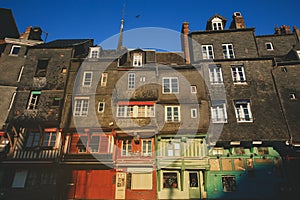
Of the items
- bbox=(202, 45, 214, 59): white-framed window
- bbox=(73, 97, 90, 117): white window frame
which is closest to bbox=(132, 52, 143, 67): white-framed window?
bbox=(73, 97, 90, 117): white window frame

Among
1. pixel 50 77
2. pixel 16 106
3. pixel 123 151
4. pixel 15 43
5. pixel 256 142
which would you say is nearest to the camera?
pixel 256 142

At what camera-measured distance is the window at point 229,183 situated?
16953 mm

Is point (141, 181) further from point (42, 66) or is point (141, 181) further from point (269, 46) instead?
point (269, 46)

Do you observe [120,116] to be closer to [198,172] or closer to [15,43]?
[198,172]

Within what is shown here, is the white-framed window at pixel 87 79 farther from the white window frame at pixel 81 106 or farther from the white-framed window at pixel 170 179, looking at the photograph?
the white-framed window at pixel 170 179

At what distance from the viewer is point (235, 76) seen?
2055 centimetres

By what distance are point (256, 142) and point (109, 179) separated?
13300 mm

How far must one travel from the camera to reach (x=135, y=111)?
67.2 feet

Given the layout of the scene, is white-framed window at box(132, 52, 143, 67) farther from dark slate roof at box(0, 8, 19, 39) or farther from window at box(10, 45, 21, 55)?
dark slate roof at box(0, 8, 19, 39)

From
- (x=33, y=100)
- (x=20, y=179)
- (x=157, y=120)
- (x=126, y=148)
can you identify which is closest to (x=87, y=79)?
(x=33, y=100)

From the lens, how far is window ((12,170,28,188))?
18.1 metres

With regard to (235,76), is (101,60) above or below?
above

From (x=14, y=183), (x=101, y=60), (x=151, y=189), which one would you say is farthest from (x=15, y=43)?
(x=151, y=189)

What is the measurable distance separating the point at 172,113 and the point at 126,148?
5.65 meters
